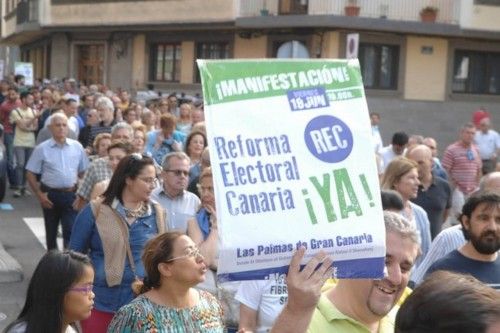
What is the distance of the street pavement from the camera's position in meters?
9.74

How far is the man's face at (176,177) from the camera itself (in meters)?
7.63

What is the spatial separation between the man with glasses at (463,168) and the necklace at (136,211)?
25.2 feet

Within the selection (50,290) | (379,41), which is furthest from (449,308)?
(379,41)

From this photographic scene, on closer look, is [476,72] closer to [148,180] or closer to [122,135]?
[122,135]

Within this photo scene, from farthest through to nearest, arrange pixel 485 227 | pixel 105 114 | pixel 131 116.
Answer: pixel 131 116 < pixel 105 114 < pixel 485 227

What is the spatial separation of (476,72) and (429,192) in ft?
72.3

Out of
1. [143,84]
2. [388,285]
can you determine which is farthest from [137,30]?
[388,285]

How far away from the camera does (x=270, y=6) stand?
29812mm

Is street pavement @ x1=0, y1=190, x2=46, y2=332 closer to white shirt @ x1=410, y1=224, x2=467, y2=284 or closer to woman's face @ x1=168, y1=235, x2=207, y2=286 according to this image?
white shirt @ x1=410, y1=224, x2=467, y2=284

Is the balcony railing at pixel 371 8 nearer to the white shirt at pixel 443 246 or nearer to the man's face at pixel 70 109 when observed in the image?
the man's face at pixel 70 109

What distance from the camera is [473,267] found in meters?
5.61

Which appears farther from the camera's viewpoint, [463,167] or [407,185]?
[463,167]

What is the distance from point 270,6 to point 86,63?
1293cm

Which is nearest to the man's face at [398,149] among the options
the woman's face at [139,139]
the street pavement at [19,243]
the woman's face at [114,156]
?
the woman's face at [139,139]
